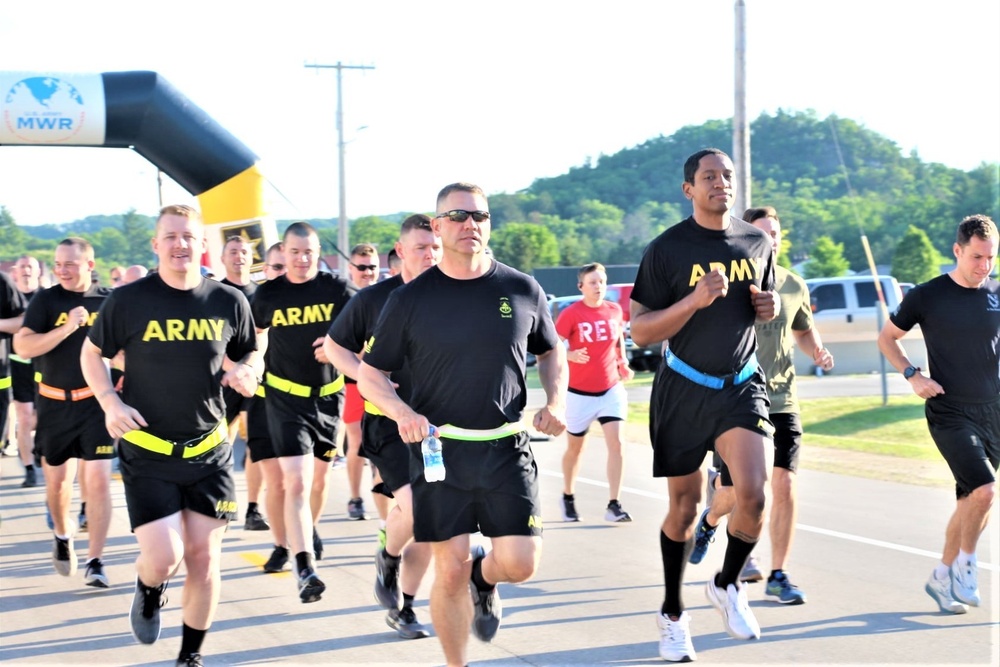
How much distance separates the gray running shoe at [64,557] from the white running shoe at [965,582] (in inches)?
227

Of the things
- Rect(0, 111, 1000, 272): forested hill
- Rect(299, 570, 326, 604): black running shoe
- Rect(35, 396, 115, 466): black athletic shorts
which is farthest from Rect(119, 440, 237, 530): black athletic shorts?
Rect(0, 111, 1000, 272): forested hill

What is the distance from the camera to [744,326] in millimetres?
6141

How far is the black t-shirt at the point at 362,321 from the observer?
6492 mm

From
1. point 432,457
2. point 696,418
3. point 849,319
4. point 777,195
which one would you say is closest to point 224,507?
point 432,457

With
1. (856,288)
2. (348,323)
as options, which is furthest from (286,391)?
(856,288)

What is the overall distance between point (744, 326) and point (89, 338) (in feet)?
10.3

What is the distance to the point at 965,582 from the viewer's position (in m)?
7.07

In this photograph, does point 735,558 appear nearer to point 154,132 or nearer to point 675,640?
point 675,640

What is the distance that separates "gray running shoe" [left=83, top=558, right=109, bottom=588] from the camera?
8320 mm

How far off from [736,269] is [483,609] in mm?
2026

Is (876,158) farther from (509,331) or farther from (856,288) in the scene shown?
(509,331)

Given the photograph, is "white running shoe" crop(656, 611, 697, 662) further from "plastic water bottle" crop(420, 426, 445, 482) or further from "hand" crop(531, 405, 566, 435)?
"plastic water bottle" crop(420, 426, 445, 482)

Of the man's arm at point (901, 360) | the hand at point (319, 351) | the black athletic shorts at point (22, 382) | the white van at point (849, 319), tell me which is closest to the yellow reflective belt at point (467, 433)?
the hand at point (319, 351)

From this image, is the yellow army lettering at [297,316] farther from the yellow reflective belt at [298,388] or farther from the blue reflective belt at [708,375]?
the blue reflective belt at [708,375]
